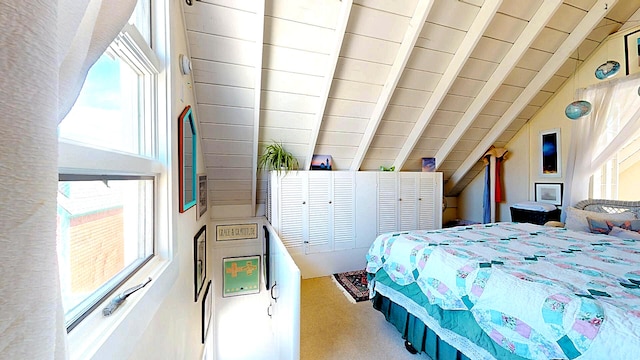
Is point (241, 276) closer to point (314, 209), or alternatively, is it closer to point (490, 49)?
point (314, 209)

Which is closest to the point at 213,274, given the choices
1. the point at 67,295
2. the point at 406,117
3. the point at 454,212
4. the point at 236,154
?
the point at 236,154

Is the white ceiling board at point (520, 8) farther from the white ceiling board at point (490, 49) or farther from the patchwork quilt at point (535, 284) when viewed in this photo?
the patchwork quilt at point (535, 284)

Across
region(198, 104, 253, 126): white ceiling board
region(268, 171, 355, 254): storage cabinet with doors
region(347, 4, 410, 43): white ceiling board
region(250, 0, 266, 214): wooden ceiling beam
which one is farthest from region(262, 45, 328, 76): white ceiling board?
region(268, 171, 355, 254): storage cabinet with doors

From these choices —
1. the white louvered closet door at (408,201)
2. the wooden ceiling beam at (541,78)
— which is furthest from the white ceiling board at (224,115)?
the wooden ceiling beam at (541,78)

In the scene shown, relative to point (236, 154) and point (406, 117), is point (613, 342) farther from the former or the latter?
point (236, 154)

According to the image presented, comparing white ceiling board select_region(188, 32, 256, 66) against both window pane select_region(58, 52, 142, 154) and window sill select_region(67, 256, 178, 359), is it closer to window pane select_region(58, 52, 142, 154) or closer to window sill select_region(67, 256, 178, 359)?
window pane select_region(58, 52, 142, 154)

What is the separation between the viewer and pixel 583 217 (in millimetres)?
2613

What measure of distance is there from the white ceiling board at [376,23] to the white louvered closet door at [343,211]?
5.39ft

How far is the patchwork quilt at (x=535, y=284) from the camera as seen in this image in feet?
3.27

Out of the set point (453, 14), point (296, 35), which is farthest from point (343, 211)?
point (453, 14)

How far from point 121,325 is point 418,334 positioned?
1.75 metres

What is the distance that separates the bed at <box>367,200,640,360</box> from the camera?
1.02m

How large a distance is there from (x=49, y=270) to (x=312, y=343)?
6.97 ft

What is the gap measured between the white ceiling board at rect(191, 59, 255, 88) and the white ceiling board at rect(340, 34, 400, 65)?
88 cm
